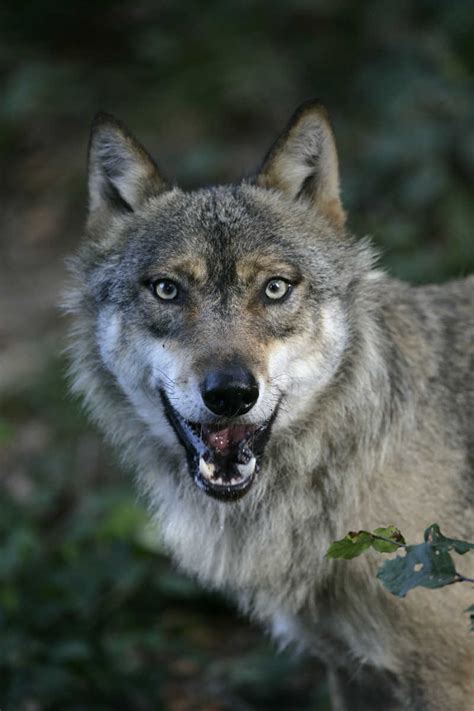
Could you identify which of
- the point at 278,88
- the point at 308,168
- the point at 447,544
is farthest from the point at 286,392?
the point at 278,88

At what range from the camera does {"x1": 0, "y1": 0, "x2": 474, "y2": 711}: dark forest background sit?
511cm

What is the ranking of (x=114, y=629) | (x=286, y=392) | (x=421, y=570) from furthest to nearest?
1. (x=114, y=629)
2. (x=286, y=392)
3. (x=421, y=570)

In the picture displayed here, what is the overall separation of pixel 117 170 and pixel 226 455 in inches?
53.2

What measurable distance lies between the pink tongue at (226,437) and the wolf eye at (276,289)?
1.70ft

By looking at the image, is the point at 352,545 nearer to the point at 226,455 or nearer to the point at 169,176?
the point at 226,455

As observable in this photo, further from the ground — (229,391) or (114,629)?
(229,391)

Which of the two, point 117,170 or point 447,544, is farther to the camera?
point 117,170

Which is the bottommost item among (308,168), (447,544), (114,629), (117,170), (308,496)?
(114,629)

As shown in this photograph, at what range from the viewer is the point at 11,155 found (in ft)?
36.8

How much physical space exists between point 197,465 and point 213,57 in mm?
6789

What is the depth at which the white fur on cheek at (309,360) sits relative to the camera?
396cm

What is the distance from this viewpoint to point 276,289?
405 centimetres

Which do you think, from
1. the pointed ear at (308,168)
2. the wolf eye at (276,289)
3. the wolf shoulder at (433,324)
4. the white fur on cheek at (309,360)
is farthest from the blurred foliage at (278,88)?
the wolf eye at (276,289)

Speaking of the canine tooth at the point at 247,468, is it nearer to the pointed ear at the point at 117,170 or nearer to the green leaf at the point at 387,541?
the green leaf at the point at 387,541
